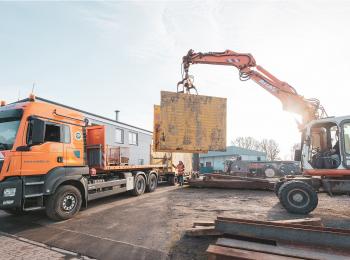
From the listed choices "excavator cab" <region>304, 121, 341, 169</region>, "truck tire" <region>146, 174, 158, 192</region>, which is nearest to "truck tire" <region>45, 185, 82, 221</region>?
"truck tire" <region>146, 174, 158, 192</region>

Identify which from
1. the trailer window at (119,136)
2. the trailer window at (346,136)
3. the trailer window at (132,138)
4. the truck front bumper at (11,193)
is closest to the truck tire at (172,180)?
the trailer window at (119,136)

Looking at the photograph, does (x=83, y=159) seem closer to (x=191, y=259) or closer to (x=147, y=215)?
(x=147, y=215)

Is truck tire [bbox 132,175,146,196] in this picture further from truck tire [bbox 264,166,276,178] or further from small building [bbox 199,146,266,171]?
small building [bbox 199,146,266,171]

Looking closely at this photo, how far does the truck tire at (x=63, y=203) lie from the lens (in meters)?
7.80

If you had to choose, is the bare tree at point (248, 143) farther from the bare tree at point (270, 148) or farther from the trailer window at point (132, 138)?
the trailer window at point (132, 138)

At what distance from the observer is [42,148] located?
761cm

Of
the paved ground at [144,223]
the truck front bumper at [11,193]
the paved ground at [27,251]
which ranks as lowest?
the paved ground at [27,251]

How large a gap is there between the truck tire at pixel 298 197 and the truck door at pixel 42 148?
7.05 meters

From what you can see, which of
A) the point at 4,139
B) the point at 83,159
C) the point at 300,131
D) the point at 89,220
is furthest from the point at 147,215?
the point at 300,131

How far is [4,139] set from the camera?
7.27 metres

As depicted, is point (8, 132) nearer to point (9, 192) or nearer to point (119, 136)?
point (9, 192)

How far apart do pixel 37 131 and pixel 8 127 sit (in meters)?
0.87

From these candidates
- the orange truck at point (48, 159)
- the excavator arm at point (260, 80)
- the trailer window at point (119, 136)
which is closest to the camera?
the orange truck at point (48, 159)

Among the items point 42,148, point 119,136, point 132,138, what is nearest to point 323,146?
point 42,148
